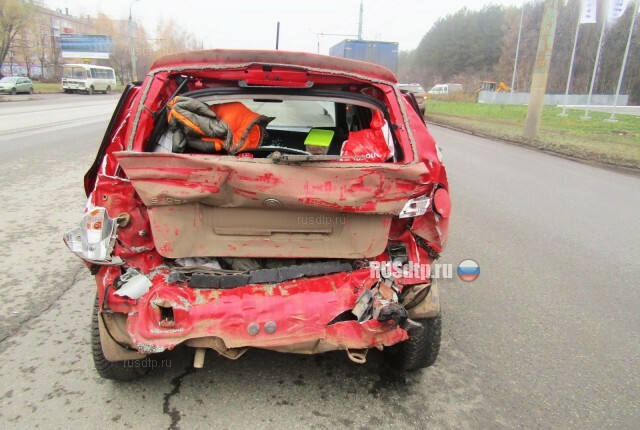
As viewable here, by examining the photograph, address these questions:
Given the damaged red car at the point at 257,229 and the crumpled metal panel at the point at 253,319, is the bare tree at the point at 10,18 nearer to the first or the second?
the damaged red car at the point at 257,229

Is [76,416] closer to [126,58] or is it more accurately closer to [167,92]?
[167,92]

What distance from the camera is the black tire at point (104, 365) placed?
8.13ft

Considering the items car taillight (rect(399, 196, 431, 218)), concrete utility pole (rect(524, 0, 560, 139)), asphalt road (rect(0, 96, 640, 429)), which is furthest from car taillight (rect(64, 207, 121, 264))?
concrete utility pole (rect(524, 0, 560, 139))

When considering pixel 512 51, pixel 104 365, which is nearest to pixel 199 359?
pixel 104 365

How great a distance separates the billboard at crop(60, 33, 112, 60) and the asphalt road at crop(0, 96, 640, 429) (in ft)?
212

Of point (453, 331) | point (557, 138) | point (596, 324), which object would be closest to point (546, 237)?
point (596, 324)

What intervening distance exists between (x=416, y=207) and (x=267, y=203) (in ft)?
2.57

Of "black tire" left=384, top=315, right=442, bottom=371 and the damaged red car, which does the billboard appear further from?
"black tire" left=384, top=315, right=442, bottom=371

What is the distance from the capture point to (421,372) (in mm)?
2828

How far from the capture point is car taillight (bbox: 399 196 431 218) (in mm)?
2500

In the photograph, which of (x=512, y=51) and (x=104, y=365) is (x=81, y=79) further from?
(x=512, y=51)

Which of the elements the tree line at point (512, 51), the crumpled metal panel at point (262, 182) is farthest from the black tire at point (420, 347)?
the tree line at point (512, 51)

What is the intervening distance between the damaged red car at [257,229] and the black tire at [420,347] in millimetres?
11

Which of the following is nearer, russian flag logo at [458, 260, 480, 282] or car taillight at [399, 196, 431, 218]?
car taillight at [399, 196, 431, 218]
